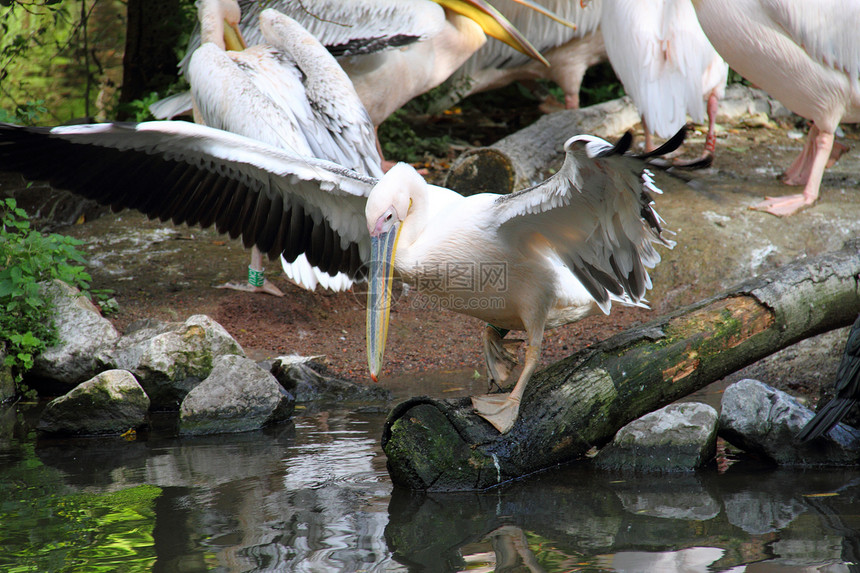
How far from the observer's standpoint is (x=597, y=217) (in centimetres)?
281

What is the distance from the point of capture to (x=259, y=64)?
196 inches

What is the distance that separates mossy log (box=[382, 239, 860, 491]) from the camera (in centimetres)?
289

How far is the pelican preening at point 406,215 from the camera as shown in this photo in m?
2.77

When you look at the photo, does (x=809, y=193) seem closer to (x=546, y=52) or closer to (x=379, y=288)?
(x=546, y=52)

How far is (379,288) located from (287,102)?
223 centimetres

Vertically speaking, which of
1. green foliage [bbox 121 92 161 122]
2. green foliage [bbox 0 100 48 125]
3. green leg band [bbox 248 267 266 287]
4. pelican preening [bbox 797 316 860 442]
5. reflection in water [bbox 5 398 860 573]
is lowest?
reflection in water [bbox 5 398 860 573]

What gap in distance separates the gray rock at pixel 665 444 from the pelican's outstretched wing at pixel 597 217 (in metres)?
Answer: 0.47

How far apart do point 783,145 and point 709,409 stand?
4.42m

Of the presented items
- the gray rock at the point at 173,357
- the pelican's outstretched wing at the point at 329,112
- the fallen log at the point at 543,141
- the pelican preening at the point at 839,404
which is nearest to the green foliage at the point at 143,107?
the pelican's outstretched wing at the point at 329,112

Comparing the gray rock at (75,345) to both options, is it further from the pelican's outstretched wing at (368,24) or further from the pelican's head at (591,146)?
the pelican's head at (591,146)

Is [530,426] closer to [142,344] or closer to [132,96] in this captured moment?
[142,344]

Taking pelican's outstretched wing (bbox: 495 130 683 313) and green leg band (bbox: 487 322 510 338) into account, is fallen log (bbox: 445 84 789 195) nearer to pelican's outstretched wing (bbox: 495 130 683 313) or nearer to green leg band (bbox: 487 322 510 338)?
green leg band (bbox: 487 322 510 338)

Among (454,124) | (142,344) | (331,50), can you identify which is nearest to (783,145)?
(454,124)

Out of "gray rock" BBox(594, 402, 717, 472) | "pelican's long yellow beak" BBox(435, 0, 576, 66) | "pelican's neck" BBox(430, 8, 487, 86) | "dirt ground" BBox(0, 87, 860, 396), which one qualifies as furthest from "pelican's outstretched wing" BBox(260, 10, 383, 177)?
"gray rock" BBox(594, 402, 717, 472)
